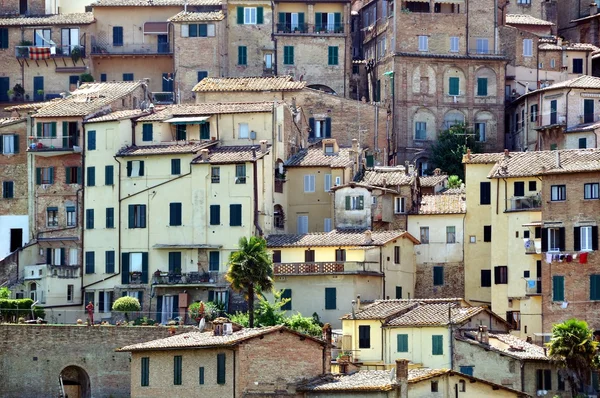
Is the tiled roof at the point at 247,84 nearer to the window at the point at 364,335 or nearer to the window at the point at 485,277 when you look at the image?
the window at the point at 485,277

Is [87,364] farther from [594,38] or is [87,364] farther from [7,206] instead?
[594,38]

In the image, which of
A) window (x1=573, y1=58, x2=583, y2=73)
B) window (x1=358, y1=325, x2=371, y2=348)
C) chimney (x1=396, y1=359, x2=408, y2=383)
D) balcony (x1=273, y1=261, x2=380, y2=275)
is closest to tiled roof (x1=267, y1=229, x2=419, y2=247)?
balcony (x1=273, y1=261, x2=380, y2=275)

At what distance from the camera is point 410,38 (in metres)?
120

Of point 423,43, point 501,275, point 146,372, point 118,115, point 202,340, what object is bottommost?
point 146,372

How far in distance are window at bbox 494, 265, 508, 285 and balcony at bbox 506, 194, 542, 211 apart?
3.20m

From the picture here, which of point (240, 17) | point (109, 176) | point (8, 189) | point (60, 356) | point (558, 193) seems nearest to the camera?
point (60, 356)

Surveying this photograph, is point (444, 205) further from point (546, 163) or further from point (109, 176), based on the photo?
point (109, 176)

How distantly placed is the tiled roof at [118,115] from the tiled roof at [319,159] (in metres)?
9.42

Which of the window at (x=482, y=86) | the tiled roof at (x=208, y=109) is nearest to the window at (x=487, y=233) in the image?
the tiled roof at (x=208, y=109)

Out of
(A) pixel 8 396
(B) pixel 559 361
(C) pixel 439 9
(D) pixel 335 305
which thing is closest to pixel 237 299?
(D) pixel 335 305

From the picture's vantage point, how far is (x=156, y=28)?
124 m

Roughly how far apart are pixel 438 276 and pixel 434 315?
1468 cm

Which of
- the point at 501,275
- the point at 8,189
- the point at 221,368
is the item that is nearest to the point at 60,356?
the point at 221,368

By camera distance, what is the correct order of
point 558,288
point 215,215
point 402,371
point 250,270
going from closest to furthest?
point 402,371, point 250,270, point 558,288, point 215,215
